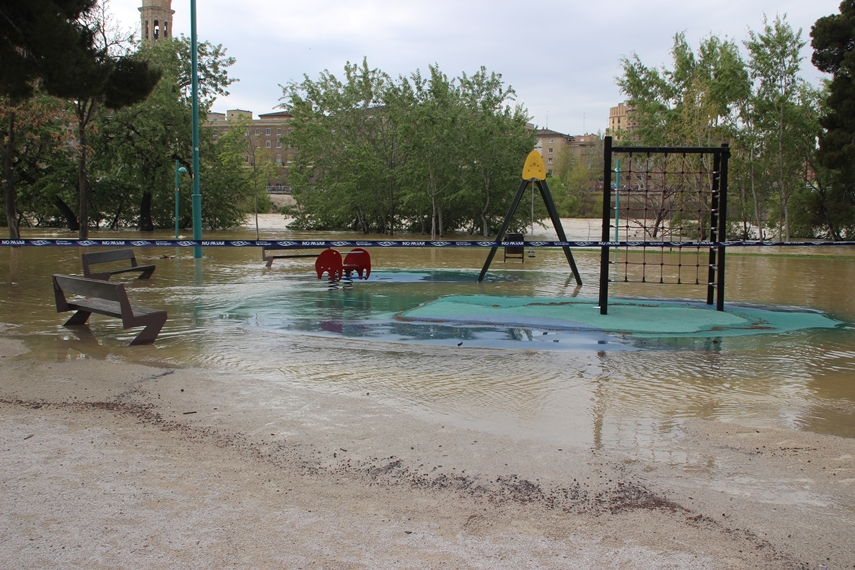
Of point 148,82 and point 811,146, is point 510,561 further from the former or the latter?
point 811,146

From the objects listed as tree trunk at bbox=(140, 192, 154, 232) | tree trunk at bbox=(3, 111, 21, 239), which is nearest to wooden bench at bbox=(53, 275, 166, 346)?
tree trunk at bbox=(3, 111, 21, 239)

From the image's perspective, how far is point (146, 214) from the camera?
4197 cm

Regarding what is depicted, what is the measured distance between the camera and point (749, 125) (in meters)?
32.9

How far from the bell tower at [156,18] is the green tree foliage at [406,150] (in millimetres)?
76439

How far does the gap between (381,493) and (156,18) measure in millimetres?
114404

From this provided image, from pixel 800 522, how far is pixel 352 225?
1510 inches

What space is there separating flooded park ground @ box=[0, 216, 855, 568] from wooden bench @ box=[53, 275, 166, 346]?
24cm

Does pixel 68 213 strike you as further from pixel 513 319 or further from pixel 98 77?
pixel 513 319

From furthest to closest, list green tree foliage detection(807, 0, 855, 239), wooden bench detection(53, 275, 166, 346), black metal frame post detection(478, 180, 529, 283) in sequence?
1. green tree foliage detection(807, 0, 855, 239)
2. black metal frame post detection(478, 180, 529, 283)
3. wooden bench detection(53, 275, 166, 346)

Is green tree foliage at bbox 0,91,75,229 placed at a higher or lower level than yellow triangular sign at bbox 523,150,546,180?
higher

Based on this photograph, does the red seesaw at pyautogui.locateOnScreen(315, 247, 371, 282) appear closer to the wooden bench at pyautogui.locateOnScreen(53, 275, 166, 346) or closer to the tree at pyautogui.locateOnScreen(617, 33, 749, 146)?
the wooden bench at pyautogui.locateOnScreen(53, 275, 166, 346)

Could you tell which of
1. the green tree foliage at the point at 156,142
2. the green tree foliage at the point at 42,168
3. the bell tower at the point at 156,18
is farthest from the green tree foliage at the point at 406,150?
the bell tower at the point at 156,18

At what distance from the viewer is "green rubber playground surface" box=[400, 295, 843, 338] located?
982 cm

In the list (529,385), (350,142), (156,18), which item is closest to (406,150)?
(350,142)
